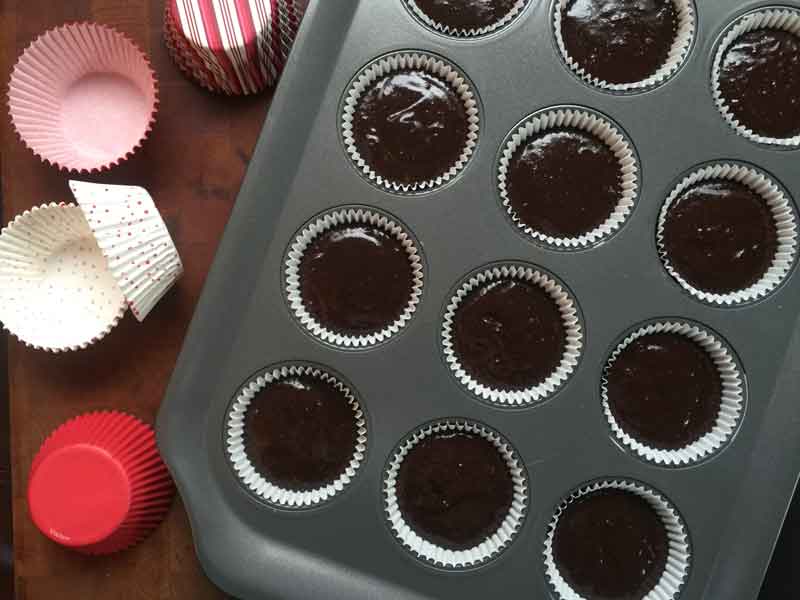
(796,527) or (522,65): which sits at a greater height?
(522,65)

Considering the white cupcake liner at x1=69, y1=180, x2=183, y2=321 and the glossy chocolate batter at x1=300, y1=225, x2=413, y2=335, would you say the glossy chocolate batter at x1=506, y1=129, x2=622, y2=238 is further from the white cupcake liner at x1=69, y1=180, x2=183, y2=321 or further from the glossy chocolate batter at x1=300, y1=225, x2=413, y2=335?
the white cupcake liner at x1=69, y1=180, x2=183, y2=321

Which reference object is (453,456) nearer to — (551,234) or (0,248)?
(551,234)

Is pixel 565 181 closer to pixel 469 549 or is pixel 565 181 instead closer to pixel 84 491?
pixel 469 549

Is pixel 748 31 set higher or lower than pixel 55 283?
higher

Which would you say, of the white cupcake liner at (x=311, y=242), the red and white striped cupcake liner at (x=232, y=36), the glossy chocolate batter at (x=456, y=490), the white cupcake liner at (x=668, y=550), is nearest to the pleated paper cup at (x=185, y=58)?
the red and white striped cupcake liner at (x=232, y=36)

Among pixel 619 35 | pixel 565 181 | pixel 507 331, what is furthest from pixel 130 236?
pixel 619 35

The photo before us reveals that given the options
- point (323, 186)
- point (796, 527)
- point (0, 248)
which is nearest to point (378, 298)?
point (323, 186)
